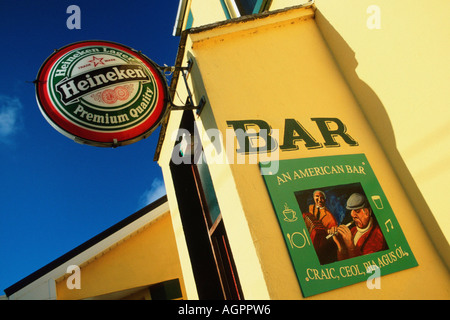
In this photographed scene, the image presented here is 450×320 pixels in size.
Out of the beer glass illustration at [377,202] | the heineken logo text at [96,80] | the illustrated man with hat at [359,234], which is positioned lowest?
the illustrated man with hat at [359,234]

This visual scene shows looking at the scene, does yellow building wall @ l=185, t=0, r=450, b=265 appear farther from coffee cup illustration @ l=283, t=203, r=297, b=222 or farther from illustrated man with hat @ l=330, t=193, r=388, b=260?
coffee cup illustration @ l=283, t=203, r=297, b=222

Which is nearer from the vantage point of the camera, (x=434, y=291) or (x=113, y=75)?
(x=434, y=291)

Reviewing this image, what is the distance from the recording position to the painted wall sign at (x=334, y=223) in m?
2.13

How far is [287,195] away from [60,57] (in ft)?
7.71

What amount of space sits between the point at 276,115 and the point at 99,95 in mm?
1597

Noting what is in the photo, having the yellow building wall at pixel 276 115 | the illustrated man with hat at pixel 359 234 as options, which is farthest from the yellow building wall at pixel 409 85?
the illustrated man with hat at pixel 359 234

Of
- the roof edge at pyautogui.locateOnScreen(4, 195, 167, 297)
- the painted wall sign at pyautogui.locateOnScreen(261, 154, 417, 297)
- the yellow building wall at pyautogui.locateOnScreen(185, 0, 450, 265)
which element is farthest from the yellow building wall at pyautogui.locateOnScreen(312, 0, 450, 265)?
the roof edge at pyautogui.locateOnScreen(4, 195, 167, 297)

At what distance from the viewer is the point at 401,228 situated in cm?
245

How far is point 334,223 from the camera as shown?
2314 millimetres

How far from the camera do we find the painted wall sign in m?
2.13

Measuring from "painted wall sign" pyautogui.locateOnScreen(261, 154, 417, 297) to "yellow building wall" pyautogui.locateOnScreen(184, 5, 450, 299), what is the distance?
72 millimetres

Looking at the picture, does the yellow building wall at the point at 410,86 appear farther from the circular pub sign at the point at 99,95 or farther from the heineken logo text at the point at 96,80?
the heineken logo text at the point at 96,80
